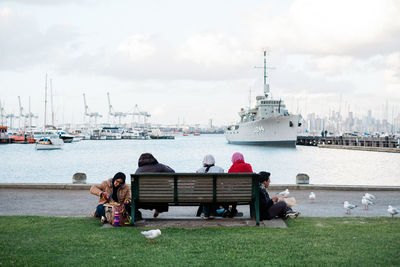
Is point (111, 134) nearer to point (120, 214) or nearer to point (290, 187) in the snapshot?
point (290, 187)

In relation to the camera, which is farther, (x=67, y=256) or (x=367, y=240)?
(x=367, y=240)

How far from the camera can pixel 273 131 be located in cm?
8944

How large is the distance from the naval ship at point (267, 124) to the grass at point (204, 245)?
77280mm

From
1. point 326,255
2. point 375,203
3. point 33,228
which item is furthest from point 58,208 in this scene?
point 375,203

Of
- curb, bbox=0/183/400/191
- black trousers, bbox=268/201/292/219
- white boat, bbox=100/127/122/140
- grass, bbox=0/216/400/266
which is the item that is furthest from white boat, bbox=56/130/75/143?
grass, bbox=0/216/400/266

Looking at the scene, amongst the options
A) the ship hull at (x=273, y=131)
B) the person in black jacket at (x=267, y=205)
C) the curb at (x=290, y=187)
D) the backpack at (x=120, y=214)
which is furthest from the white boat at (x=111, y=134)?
the person in black jacket at (x=267, y=205)

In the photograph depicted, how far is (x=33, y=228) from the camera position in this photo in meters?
7.64

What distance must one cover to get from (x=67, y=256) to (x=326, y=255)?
346cm

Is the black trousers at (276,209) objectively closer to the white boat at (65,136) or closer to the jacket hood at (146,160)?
the jacket hood at (146,160)

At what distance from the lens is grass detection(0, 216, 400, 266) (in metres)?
Result: 5.68

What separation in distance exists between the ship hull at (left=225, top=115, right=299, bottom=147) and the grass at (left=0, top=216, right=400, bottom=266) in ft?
254

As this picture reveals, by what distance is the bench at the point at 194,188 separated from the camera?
25.6 feet

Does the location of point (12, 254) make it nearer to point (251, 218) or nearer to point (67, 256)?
point (67, 256)

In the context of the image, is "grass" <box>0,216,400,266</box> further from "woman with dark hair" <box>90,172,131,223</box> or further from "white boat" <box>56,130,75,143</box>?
"white boat" <box>56,130,75,143</box>
